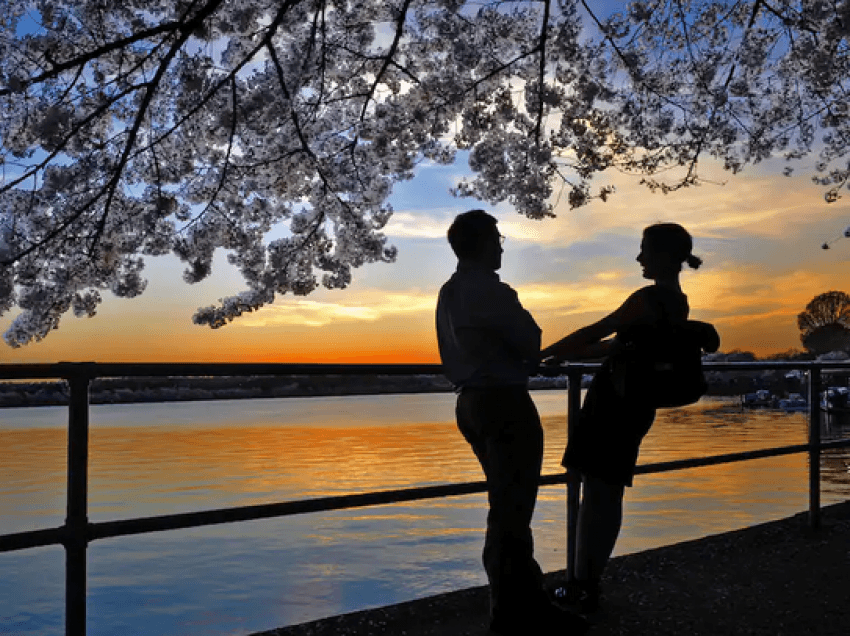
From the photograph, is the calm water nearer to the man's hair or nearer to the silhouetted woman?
the silhouetted woman

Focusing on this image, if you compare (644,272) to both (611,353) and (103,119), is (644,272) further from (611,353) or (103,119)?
(103,119)

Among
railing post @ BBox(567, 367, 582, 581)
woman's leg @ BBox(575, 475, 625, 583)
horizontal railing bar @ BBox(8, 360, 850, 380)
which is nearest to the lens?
horizontal railing bar @ BBox(8, 360, 850, 380)

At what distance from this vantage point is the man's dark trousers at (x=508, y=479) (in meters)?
A: 3.00

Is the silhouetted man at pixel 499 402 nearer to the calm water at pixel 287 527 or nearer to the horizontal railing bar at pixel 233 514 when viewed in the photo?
the horizontal railing bar at pixel 233 514

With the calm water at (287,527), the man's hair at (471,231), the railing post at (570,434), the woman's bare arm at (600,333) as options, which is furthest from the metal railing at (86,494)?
the calm water at (287,527)

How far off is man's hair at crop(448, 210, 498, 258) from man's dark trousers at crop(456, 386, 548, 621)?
50cm

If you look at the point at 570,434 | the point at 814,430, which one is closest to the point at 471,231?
→ the point at 570,434

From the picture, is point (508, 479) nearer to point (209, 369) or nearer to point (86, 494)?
point (209, 369)

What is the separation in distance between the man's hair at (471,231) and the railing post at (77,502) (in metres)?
1.33

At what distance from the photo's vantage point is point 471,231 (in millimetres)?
3102

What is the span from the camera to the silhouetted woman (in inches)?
130

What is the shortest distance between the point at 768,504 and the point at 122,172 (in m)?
10.3

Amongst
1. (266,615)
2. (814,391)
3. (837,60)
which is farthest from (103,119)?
(837,60)

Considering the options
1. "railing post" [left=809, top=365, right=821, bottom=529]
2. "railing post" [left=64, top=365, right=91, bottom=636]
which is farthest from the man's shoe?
"railing post" [left=809, top=365, right=821, bottom=529]
